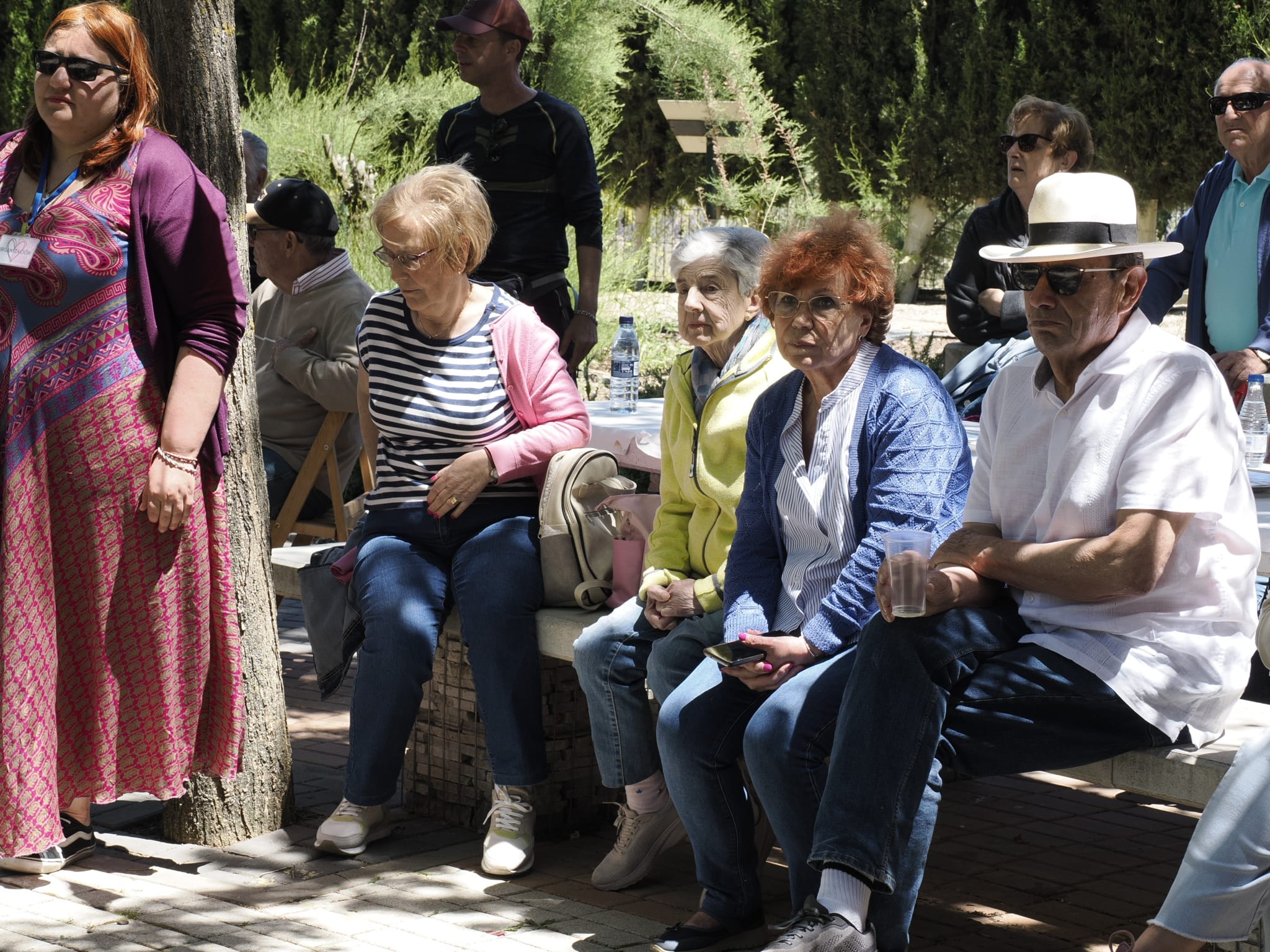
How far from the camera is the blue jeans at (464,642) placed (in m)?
3.87

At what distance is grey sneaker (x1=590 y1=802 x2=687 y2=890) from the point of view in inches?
144

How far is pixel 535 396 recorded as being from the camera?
4086 mm

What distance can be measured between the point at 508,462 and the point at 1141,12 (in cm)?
1264

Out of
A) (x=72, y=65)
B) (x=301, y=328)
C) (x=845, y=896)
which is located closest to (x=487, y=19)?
(x=301, y=328)

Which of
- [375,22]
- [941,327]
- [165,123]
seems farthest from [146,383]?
[941,327]

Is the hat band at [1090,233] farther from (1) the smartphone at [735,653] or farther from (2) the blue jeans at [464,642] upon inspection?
(2) the blue jeans at [464,642]

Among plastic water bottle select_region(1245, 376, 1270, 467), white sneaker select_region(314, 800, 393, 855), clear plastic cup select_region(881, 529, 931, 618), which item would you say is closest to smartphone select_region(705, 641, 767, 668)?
clear plastic cup select_region(881, 529, 931, 618)

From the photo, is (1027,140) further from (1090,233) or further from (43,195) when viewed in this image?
(43,195)

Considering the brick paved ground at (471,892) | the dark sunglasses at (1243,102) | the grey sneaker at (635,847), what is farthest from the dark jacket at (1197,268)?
the grey sneaker at (635,847)

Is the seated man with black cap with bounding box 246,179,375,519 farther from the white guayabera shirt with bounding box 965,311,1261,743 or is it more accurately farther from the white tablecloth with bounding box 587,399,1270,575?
the white guayabera shirt with bounding box 965,311,1261,743

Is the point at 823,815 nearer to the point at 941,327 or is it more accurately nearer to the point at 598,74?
the point at 598,74

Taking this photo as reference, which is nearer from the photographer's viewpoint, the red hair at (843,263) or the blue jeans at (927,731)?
the blue jeans at (927,731)

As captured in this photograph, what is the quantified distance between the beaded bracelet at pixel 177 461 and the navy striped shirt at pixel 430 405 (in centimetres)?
63

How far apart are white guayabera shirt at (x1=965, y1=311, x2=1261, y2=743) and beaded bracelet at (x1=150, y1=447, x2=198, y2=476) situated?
1.93 meters
